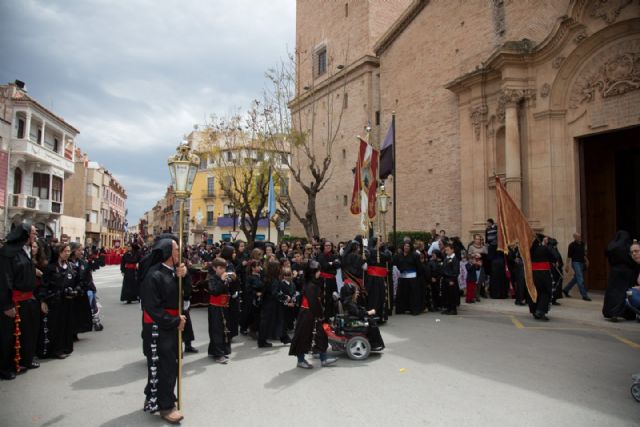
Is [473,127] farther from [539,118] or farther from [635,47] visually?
[635,47]

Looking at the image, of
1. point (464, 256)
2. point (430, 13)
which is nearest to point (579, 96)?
point (464, 256)

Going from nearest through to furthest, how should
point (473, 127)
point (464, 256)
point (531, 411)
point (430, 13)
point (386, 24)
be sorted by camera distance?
point (531, 411) → point (464, 256) → point (473, 127) → point (430, 13) → point (386, 24)

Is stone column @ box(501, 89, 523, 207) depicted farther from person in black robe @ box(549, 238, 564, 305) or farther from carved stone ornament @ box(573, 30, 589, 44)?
person in black robe @ box(549, 238, 564, 305)

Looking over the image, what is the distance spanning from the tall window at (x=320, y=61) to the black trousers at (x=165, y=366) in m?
27.0

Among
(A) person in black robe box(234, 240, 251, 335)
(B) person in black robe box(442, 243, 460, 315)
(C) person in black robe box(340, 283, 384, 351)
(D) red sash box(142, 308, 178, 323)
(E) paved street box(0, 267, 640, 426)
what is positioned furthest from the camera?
(B) person in black robe box(442, 243, 460, 315)

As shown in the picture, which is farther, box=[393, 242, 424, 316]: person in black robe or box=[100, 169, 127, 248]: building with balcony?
box=[100, 169, 127, 248]: building with balcony

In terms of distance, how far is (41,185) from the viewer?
34031 millimetres

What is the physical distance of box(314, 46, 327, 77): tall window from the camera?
29.5 metres

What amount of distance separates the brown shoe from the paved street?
0.24 feet

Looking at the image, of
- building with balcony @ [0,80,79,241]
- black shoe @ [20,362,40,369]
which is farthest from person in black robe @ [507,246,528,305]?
building with balcony @ [0,80,79,241]

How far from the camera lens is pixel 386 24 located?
25.8 metres

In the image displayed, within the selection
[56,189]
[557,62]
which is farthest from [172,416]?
[56,189]

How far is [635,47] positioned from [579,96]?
1.92 m

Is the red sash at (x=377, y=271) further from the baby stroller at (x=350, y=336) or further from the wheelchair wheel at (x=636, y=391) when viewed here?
the wheelchair wheel at (x=636, y=391)
